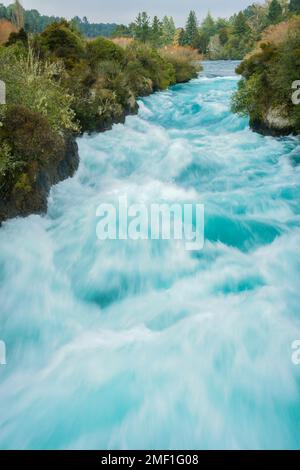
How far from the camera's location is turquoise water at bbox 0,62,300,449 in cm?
468

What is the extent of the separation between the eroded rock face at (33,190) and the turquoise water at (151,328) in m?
0.24

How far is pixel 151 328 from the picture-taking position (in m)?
6.16

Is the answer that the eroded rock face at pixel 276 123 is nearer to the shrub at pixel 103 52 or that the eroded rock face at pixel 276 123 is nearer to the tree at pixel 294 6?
the shrub at pixel 103 52

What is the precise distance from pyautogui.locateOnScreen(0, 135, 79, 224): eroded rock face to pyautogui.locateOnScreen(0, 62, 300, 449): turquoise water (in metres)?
0.24

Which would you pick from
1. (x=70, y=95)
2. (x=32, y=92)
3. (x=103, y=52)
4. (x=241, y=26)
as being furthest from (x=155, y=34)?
(x=32, y=92)

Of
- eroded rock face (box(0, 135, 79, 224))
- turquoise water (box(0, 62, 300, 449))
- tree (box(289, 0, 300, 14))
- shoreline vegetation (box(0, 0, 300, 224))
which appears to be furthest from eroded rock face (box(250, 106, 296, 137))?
Answer: tree (box(289, 0, 300, 14))

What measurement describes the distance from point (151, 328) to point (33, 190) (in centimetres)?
434

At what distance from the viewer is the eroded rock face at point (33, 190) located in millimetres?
8258

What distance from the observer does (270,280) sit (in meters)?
7.23

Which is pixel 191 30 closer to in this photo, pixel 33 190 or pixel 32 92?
pixel 32 92

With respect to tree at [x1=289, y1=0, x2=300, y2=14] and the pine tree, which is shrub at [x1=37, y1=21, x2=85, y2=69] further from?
tree at [x1=289, y1=0, x2=300, y2=14]

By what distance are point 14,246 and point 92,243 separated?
4.98 feet


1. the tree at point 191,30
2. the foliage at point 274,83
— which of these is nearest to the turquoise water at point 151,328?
the foliage at point 274,83
